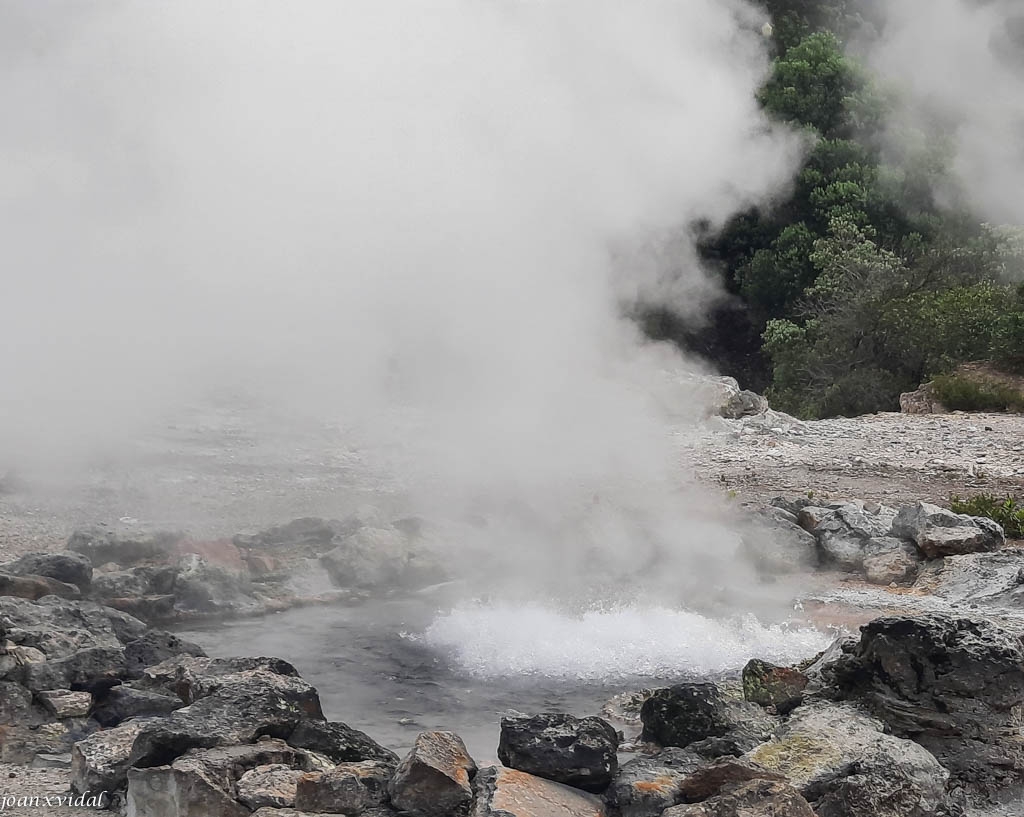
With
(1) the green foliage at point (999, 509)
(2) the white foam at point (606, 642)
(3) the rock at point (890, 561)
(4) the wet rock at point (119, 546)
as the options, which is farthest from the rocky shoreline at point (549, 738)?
(1) the green foliage at point (999, 509)

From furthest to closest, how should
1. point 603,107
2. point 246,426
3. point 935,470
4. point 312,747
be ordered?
point 935,470, point 246,426, point 603,107, point 312,747

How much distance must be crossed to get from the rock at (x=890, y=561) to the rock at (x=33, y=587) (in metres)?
5.44

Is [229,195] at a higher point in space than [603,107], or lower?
lower

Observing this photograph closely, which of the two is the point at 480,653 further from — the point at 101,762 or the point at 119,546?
the point at 119,546

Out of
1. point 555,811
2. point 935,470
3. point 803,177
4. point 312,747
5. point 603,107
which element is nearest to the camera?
point 555,811

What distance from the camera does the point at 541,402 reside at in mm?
9039

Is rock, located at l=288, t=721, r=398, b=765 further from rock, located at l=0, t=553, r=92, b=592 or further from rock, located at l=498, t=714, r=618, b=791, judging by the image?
rock, located at l=0, t=553, r=92, b=592

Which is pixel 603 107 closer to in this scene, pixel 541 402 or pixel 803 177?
pixel 541 402

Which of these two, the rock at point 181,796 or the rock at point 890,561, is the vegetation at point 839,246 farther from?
the rock at point 181,796

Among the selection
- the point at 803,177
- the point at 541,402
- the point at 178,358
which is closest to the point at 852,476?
the point at 541,402

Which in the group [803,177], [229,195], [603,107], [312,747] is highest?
[803,177]

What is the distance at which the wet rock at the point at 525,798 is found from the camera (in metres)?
3.76

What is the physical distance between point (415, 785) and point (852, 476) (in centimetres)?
849

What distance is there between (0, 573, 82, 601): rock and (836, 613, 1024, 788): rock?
4751 mm
